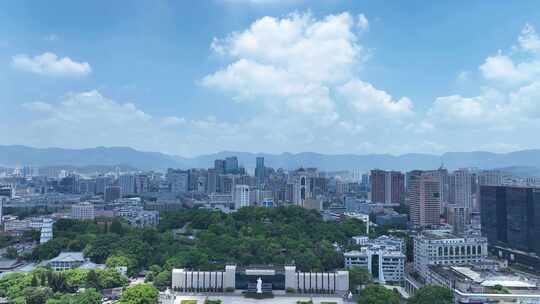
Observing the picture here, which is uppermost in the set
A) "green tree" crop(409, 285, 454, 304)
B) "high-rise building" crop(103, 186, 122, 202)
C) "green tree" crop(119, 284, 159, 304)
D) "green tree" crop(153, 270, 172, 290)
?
"high-rise building" crop(103, 186, 122, 202)

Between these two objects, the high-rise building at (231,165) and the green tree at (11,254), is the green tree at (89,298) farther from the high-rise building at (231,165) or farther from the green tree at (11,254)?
the high-rise building at (231,165)

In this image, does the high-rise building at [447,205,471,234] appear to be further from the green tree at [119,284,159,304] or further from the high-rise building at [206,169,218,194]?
the high-rise building at [206,169,218,194]

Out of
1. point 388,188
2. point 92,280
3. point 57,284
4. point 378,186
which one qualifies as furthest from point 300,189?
point 57,284

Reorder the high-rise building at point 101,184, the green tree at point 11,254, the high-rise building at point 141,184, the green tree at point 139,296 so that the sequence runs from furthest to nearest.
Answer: the high-rise building at point 141,184
the high-rise building at point 101,184
the green tree at point 11,254
the green tree at point 139,296

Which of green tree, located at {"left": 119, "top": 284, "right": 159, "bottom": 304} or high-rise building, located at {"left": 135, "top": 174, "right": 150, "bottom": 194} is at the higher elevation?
high-rise building, located at {"left": 135, "top": 174, "right": 150, "bottom": 194}

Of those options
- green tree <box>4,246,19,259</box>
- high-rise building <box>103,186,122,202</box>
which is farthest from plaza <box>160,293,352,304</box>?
high-rise building <box>103,186,122,202</box>

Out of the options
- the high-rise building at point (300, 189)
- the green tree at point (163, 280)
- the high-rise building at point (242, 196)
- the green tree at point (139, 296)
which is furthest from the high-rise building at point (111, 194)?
the green tree at point (139, 296)

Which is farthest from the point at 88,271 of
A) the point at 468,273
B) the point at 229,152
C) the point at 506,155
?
the point at 229,152

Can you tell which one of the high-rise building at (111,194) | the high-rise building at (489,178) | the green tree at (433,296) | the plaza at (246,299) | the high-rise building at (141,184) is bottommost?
the plaza at (246,299)
